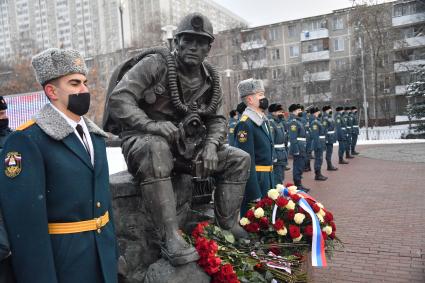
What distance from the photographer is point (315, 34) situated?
4391 centimetres

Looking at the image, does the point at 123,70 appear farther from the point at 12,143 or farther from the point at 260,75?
the point at 260,75

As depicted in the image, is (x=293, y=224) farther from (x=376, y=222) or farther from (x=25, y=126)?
(x=376, y=222)

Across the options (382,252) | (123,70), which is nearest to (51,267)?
(123,70)

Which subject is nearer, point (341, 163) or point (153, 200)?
point (153, 200)

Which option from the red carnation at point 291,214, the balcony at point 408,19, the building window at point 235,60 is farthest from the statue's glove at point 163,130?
the balcony at point 408,19

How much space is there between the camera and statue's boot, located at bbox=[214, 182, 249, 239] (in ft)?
12.4

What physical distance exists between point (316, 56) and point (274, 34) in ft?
17.9

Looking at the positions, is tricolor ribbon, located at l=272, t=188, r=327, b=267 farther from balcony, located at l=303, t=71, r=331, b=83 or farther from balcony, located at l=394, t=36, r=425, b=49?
balcony, located at l=303, t=71, r=331, b=83

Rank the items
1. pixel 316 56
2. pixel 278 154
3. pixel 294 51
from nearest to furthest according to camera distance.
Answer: pixel 278 154, pixel 316 56, pixel 294 51

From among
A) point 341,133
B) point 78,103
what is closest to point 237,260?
point 78,103

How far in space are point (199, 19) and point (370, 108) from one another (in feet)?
140

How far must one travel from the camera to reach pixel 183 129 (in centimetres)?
370

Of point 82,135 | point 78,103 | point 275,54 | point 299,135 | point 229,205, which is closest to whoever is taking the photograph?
point 78,103

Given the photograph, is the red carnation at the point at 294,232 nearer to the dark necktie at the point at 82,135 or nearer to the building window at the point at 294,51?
the dark necktie at the point at 82,135
